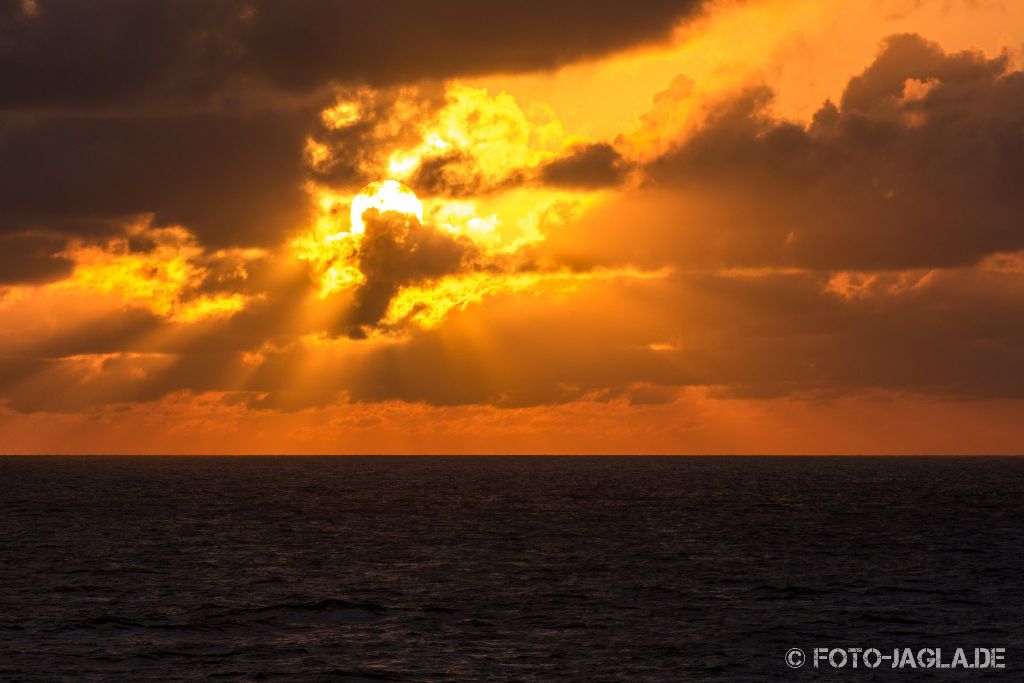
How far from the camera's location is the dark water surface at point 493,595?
51844 mm

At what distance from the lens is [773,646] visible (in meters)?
55.3

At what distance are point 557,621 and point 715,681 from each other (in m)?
14.3

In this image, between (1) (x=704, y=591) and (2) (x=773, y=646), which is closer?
(2) (x=773, y=646)

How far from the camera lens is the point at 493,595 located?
70375mm

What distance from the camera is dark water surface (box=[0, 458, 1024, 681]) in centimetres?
5184

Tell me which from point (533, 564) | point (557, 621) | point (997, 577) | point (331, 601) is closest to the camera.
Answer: point (557, 621)

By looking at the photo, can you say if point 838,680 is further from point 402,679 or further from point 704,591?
point 704,591

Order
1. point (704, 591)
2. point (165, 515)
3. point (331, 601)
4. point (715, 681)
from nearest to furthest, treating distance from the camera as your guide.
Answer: point (715, 681) → point (331, 601) → point (704, 591) → point (165, 515)

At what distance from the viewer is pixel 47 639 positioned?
55594mm

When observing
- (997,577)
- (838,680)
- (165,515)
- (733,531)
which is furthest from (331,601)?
(165,515)

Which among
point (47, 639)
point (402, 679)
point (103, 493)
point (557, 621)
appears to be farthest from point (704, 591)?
point (103, 493)

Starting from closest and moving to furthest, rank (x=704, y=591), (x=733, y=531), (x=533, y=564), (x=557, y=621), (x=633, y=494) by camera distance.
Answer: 1. (x=557, y=621)
2. (x=704, y=591)
3. (x=533, y=564)
4. (x=733, y=531)
5. (x=633, y=494)

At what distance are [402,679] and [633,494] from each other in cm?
14823

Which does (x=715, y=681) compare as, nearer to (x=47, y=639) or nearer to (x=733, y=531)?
(x=47, y=639)
